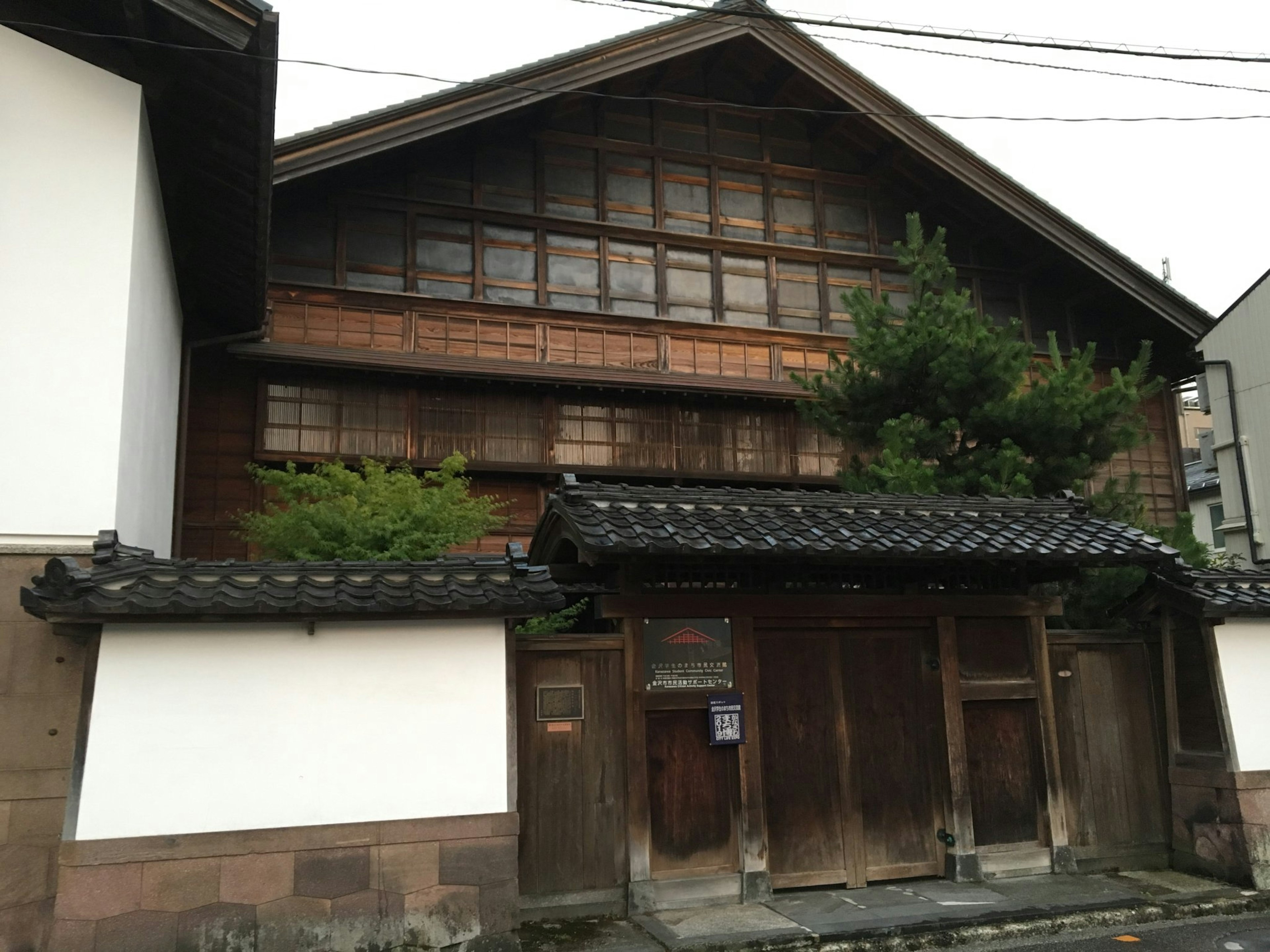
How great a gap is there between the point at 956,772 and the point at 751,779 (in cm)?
221

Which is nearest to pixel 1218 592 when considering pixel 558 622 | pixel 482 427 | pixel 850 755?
pixel 850 755

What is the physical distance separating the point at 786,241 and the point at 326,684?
13.6 meters

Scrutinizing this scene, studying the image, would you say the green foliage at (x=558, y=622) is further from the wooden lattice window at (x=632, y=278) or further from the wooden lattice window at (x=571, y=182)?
the wooden lattice window at (x=571, y=182)

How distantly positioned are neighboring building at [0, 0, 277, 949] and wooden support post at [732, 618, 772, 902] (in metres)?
5.64

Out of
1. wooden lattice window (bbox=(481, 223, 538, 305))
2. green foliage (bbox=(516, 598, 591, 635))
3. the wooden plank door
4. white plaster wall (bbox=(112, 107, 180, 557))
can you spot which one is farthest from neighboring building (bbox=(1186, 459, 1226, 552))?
white plaster wall (bbox=(112, 107, 180, 557))

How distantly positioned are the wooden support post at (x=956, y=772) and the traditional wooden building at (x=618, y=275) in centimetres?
715

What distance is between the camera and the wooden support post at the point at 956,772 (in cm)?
980

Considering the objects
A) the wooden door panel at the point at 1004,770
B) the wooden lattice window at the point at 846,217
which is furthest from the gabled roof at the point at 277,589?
the wooden lattice window at the point at 846,217

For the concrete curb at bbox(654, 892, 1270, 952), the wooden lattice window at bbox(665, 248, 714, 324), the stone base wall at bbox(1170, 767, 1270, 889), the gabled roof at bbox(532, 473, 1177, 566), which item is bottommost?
the concrete curb at bbox(654, 892, 1270, 952)

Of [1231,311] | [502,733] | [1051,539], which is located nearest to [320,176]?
[502,733]

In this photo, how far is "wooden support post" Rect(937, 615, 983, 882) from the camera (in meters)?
9.80

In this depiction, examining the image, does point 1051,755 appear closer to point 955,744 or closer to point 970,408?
point 955,744

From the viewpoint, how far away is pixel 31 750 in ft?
25.2

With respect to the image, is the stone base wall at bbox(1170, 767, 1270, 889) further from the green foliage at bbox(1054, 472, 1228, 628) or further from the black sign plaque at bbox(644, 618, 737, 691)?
the black sign plaque at bbox(644, 618, 737, 691)
